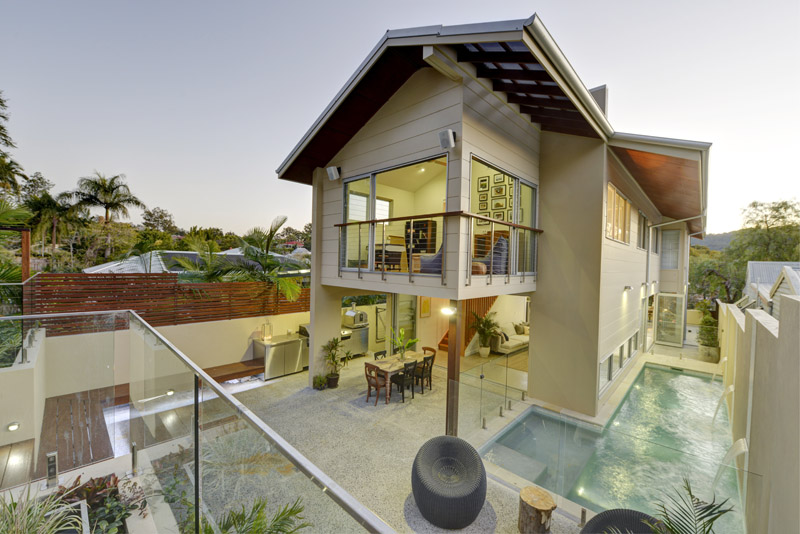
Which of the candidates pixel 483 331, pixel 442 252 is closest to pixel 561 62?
pixel 442 252

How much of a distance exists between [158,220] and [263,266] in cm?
2827

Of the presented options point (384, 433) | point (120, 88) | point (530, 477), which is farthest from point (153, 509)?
point (120, 88)

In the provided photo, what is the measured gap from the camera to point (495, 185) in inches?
338

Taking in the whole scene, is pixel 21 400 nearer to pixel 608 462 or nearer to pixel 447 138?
pixel 447 138

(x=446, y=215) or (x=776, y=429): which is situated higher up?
(x=446, y=215)

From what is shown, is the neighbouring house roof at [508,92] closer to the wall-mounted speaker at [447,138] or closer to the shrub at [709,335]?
the wall-mounted speaker at [447,138]

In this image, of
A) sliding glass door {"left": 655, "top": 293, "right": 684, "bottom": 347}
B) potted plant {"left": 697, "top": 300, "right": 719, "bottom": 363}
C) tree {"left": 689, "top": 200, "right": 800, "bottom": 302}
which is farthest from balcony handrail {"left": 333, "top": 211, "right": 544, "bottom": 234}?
tree {"left": 689, "top": 200, "right": 800, "bottom": 302}

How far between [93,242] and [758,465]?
2674 cm

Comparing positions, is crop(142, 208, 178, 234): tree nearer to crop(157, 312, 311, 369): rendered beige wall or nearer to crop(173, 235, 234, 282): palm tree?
crop(173, 235, 234, 282): palm tree

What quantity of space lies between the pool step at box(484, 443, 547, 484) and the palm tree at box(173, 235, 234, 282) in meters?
8.05

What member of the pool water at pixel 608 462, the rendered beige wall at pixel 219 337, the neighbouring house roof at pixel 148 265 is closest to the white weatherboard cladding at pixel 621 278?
the pool water at pixel 608 462

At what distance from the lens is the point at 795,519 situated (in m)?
1.94

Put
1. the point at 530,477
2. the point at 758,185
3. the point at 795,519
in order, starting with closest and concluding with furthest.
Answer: the point at 795,519
the point at 530,477
the point at 758,185

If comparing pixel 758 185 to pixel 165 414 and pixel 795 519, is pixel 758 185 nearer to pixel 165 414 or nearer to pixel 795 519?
pixel 795 519
